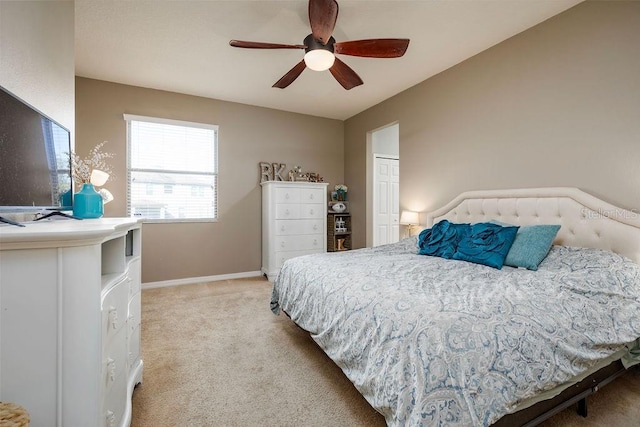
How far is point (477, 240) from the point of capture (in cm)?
231

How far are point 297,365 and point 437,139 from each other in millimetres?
2914

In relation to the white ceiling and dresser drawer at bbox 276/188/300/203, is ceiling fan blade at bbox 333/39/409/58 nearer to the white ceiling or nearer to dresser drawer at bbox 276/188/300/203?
the white ceiling

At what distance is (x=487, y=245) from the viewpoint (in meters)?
2.21

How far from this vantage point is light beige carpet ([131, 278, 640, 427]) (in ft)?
4.83

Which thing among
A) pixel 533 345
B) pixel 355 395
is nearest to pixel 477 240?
pixel 533 345

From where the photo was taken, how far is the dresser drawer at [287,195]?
13.6 feet

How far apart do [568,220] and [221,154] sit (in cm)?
407

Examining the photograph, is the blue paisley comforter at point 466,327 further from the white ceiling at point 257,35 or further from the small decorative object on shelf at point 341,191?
the small decorative object on shelf at point 341,191

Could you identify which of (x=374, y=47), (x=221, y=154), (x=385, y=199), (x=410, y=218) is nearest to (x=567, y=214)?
(x=410, y=218)

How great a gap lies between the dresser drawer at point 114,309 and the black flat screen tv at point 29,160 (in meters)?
0.51

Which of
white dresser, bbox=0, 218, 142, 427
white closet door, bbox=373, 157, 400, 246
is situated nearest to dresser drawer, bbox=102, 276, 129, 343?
white dresser, bbox=0, 218, 142, 427

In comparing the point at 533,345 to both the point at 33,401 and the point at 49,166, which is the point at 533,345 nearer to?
the point at 33,401

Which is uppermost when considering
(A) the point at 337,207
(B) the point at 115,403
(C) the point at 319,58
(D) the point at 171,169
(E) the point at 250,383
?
(C) the point at 319,58

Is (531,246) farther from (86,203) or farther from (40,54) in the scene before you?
(40,54)
